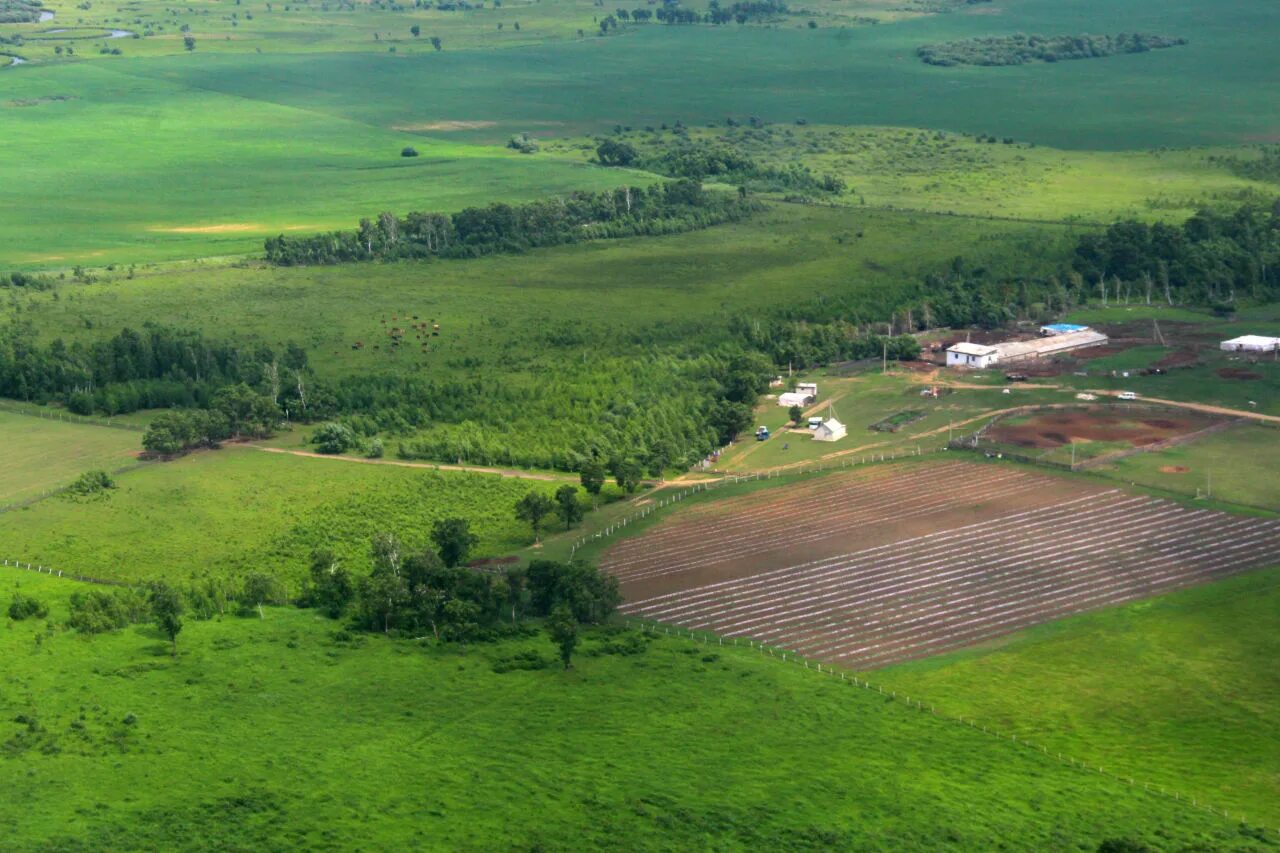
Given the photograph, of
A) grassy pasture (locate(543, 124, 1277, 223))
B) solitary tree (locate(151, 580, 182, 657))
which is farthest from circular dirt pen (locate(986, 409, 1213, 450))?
grassy pasture (locate(543, 124, 1277, 223))

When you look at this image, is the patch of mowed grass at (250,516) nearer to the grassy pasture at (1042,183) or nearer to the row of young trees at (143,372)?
the row of young trees at (143,372)

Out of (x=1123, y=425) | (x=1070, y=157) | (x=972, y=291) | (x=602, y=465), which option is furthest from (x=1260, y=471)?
(x=1070, y=157)

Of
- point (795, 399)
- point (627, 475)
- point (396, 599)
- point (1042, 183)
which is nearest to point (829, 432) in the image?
point (795, 399)

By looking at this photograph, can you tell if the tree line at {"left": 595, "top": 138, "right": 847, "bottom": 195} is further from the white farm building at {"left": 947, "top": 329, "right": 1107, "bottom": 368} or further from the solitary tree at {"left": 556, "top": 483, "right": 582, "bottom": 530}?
the solitary tree at {"left": 556, "top": 483, "right": 582, "bottom": 530}

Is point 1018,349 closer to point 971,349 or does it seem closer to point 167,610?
point 971,349

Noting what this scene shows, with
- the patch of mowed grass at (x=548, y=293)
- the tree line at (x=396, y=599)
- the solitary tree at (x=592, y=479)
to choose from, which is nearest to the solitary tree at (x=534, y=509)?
the solitary tree at (x=592, y=479)

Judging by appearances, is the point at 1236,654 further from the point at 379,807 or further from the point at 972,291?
the point at 972,291
